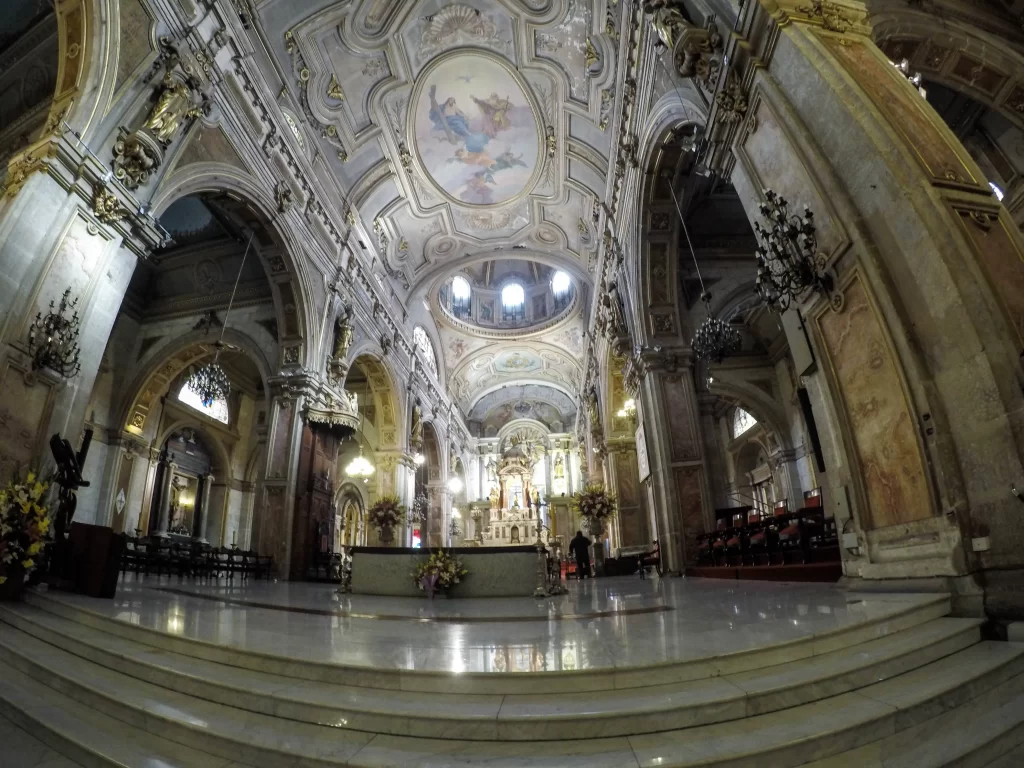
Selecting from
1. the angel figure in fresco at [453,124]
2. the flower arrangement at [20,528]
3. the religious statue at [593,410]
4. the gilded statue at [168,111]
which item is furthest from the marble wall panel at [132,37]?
the religious statue at [593,410]

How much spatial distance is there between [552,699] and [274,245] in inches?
475

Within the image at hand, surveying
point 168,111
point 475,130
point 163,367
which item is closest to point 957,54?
point 168,111

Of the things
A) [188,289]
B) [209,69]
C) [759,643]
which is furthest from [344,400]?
[759,643]

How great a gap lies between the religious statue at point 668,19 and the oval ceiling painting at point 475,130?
7294 millimetres

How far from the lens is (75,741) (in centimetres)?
229

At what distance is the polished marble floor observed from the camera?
2730mm

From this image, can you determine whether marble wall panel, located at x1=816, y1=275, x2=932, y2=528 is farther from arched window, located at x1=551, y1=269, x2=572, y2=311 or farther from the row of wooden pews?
arched window, located at x1=551, y1=269, x2=572, y2=311

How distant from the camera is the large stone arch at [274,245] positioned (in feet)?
31.7

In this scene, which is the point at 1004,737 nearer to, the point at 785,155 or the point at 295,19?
the point at 785,155

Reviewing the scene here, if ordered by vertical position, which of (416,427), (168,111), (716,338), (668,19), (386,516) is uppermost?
(668,19)

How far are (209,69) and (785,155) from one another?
957cm

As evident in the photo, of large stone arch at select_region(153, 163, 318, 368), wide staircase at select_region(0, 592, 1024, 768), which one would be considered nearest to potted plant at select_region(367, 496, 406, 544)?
large stone arch at select_region(153, 163, 318, 368)

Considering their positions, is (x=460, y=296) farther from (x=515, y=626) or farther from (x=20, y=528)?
(x=515, y=626)

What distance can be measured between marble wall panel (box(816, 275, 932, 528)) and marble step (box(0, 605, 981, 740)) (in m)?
1.46
